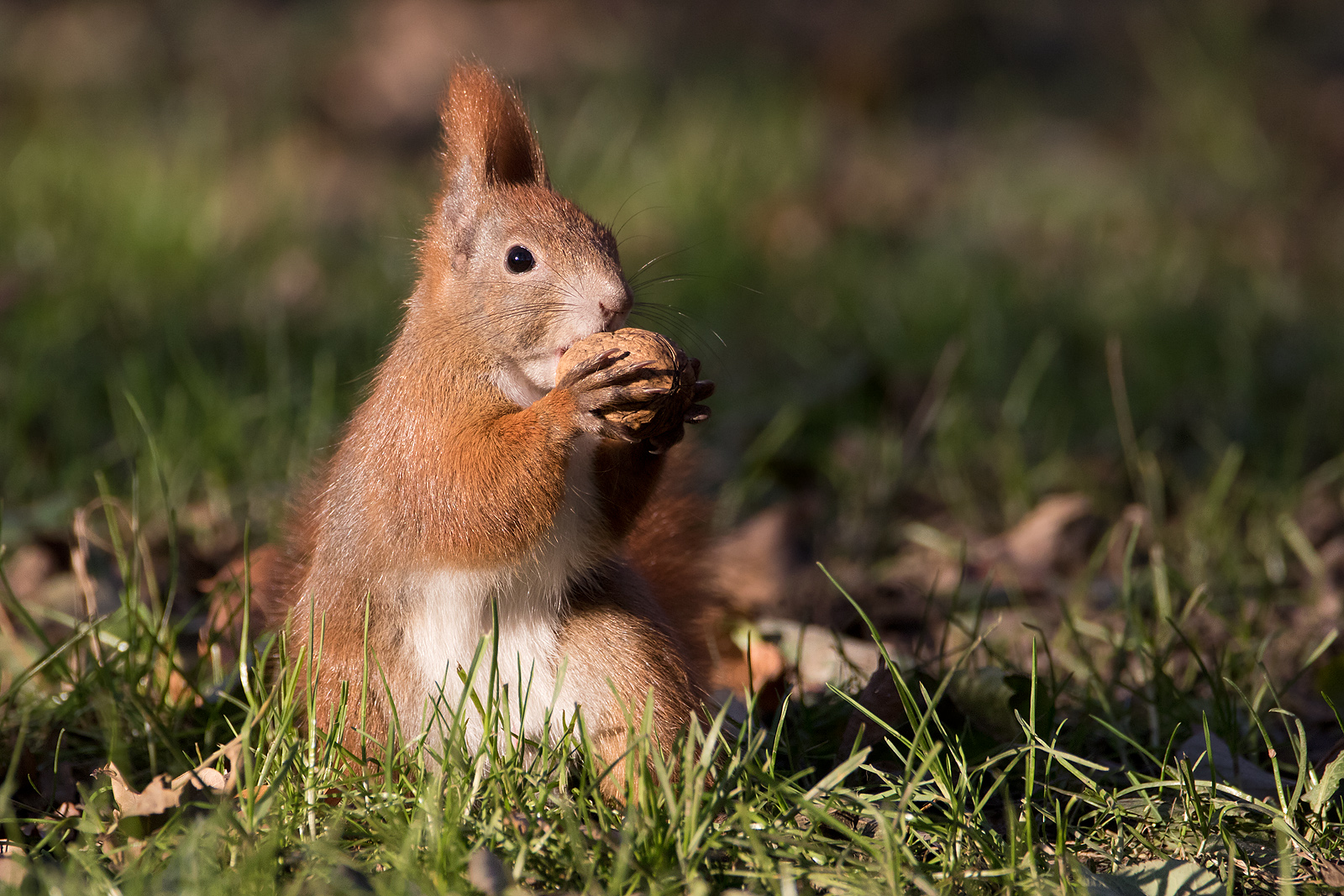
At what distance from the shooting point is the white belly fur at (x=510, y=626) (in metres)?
1.73

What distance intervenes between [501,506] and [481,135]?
0.61m

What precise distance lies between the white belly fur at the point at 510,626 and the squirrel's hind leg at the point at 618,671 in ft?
0.08

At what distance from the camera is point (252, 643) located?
2.12m

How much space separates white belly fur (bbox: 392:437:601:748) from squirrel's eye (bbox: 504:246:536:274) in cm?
30

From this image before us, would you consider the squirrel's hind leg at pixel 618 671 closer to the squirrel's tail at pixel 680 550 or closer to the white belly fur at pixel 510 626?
the white belly fur at pixel 510 626

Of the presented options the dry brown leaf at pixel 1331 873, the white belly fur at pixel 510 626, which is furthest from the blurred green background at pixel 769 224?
the dry brown leaf at pixel 1331 873

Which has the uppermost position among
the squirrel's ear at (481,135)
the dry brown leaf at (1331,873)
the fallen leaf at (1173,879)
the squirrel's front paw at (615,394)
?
the squirrel's ear at (481,135)

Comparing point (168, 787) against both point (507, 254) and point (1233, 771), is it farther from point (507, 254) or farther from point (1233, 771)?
point (1233, 771)

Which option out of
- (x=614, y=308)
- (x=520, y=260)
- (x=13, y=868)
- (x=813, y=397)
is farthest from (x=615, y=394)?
(x=813, y=397)

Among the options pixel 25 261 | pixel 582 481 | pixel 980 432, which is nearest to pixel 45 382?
pixel 25 261

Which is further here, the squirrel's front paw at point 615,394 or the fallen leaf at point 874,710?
the fallen leaf at point 874,710

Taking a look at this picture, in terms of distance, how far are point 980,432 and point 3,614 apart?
2332 mm

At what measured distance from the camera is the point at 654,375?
5.49ft

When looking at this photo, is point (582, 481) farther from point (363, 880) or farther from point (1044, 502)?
point (1044, 502)
